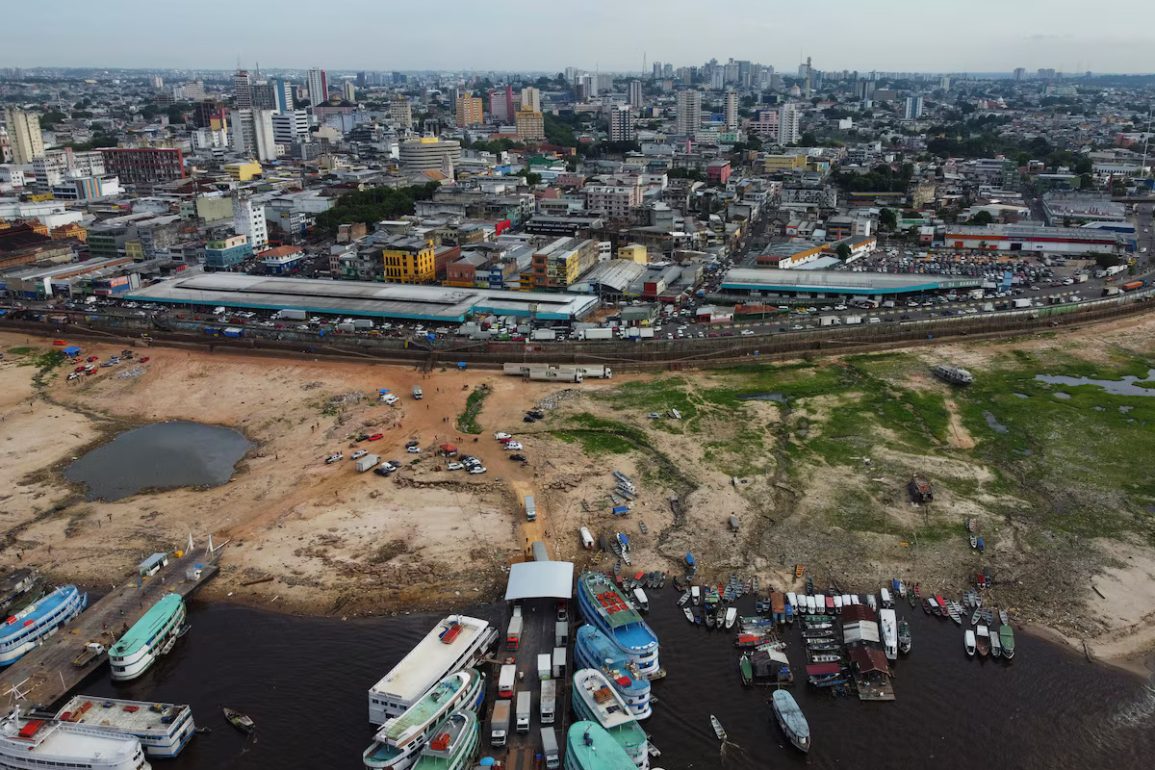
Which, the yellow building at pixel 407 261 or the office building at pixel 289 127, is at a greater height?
the office building at pixel 289 127

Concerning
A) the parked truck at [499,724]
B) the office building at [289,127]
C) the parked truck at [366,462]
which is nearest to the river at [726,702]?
the parked truck at [499,724]

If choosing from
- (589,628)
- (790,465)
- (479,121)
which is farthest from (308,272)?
(479,121)

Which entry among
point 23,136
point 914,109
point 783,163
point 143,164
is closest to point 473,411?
point 783,163

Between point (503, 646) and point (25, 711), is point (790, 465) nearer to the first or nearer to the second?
point (503, 646)

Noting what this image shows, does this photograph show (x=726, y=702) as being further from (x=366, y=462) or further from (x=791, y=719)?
(x=366, y=462)

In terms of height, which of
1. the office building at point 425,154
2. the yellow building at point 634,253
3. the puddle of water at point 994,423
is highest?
the office building at point 425,154

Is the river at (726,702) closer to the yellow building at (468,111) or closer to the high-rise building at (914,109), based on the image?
the yellow building at (468,111)

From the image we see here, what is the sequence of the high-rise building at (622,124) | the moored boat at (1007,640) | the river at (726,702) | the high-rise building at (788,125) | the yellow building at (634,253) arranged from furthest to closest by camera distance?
the high-rise building at (788,125) → the high-rise building at (622,124) → the yellow building at (634,253) → the moored boat at (1007,640) → the river at (726,702)

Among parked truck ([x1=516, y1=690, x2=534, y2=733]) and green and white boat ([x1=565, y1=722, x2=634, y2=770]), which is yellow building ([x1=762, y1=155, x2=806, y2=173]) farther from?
green and white boat ([x1=565, y1=722, x2=634, y2=770])
